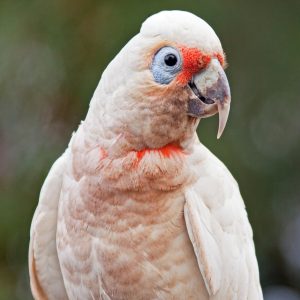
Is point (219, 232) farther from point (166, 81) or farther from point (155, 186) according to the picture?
point (166, 81)

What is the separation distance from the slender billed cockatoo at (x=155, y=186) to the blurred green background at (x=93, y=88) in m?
1.71

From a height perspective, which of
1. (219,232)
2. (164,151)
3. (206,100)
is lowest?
(219,232)

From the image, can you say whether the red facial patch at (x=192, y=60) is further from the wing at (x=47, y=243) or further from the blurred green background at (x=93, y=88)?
the blurred green background at (x=93, y=88)

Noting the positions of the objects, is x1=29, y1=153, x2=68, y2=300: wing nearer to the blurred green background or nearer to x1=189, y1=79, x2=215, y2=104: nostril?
x1=189, y1=79, x2=215, y2=104: nostril

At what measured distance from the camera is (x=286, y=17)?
4.24 m

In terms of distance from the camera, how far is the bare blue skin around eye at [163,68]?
207 centimetres

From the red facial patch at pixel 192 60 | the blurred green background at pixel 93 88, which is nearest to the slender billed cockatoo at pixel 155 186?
the red facial patch at pixel 192 60

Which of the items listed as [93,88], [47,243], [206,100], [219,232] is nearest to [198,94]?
[206,100]

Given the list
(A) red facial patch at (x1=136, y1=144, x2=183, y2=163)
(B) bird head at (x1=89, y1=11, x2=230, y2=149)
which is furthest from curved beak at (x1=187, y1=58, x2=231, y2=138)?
(A) red facial patch at (x1=136, y1=144, x2=183, y2=163)

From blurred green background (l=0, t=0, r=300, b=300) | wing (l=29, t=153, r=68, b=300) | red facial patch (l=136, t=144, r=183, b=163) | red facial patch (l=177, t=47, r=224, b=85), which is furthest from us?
blurred green background (l=0, t=0, r=300, b=300)

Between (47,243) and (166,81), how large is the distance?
2.21 ft

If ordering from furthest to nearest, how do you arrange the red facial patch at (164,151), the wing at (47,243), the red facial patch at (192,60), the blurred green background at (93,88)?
the blurred green background at (93,88)
the wing at (47,243)
the red facial patch at (164,151)
the red facial patch at (192,60)

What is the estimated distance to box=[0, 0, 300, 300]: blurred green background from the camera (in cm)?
406

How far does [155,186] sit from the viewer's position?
2195 millimetres
